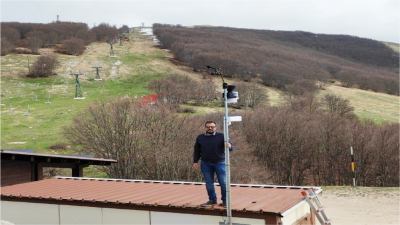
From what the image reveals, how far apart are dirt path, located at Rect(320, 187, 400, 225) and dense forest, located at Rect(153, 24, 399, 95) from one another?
38.5 metres

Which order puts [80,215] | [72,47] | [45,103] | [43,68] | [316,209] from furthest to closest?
[72,47], [43,68], [45,103], [80,215], [316,209]

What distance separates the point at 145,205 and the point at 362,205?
636 inches

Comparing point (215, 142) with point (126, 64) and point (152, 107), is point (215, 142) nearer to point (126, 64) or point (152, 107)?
point (152, 107)

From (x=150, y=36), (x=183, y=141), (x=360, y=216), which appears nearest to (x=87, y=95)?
(x=183, y=141)

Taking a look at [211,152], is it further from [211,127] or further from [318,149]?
[318,149]

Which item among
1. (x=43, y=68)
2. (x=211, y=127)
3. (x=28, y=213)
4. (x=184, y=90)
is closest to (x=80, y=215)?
(x=28, y=213)

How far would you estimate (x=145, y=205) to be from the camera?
1190 cm

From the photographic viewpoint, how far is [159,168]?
38.1 meters

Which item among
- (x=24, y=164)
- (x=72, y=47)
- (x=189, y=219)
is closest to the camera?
(x=189, y=219)

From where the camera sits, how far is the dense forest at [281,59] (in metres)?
90.1

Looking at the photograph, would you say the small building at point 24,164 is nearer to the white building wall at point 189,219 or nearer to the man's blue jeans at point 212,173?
the white building wall at point 189,219

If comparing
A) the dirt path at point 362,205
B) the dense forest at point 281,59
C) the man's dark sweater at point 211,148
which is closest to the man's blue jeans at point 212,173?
the man's dark sweater at point 211,148

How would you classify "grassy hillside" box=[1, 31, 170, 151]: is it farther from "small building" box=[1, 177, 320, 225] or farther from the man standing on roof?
the man standing on roof

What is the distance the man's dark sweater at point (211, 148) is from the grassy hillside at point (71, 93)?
37.2 m
